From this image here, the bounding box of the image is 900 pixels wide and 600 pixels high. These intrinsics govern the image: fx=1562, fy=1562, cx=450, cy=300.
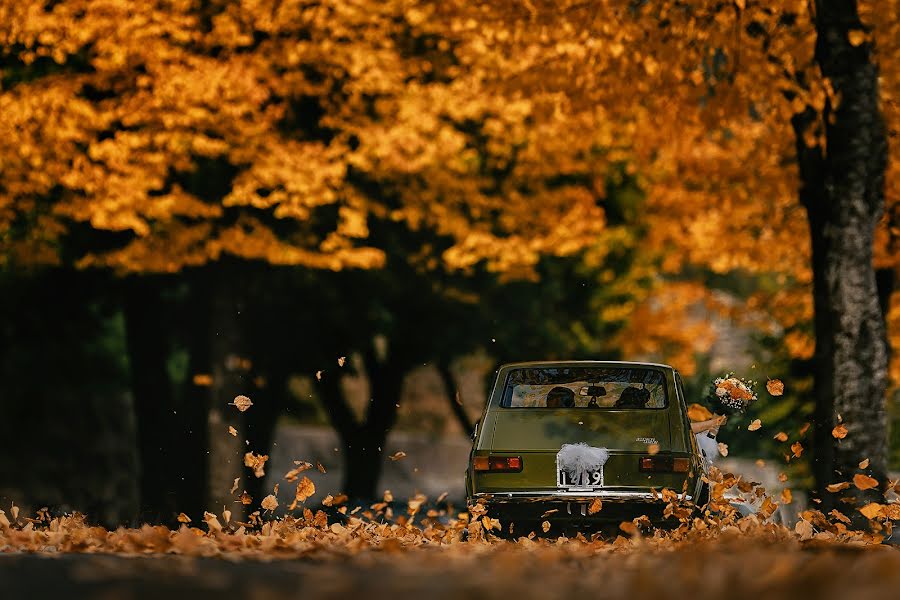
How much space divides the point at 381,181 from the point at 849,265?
369 inches

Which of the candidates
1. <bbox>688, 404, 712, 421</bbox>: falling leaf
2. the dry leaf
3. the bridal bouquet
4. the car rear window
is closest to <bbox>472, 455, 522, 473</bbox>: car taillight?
the car rear window

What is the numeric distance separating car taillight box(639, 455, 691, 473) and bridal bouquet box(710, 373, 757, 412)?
2.12 ft

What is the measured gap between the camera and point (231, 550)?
938 centimetres

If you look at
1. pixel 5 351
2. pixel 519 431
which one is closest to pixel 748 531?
pixel 519 431

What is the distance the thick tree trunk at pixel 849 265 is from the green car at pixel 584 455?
2.08 meters

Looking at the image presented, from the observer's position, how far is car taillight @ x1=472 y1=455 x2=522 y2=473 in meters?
12.0

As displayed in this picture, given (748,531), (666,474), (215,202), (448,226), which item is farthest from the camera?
(448,226)

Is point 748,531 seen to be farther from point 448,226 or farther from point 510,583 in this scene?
point 448,226

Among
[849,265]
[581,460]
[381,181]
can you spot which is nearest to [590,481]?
[581,460]

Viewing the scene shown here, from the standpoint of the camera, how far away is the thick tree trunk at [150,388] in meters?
22.3

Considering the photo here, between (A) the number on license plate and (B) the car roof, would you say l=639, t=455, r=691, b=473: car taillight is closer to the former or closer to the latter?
(A) the number on license plate

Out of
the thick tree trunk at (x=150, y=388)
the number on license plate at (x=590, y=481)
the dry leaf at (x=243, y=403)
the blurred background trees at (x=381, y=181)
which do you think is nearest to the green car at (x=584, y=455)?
the number on license plate at (x=590, y=481)

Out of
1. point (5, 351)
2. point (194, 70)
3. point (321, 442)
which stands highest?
point (194, 70)

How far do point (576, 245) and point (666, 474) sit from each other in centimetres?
1150
